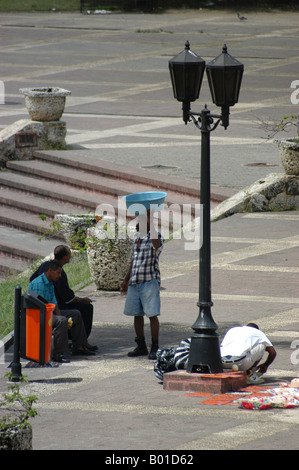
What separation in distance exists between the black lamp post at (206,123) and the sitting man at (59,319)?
5.23 feet

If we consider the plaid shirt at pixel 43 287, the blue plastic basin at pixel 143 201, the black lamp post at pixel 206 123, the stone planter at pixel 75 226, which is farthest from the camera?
the stone planter at pixel 75 226

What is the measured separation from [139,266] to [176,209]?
24.9 ft

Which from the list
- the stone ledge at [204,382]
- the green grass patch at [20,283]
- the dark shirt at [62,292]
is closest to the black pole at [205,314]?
the stone ledge at [204,382]

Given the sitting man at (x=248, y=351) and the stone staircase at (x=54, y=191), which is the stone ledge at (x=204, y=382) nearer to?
the sitting man at (x=248, y=351)

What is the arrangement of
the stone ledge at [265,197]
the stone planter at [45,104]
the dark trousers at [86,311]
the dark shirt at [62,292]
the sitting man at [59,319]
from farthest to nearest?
the stone planter at [45,104] < the stone ledge at [265,197] < the dark trousers at [86,311] < the dark shirt at [62,292] < the sitting man at [59,319]

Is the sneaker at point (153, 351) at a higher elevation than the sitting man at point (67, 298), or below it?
below

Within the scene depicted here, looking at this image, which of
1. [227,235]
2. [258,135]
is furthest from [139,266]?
[258,135]

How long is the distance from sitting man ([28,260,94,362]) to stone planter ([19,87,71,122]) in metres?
11.2

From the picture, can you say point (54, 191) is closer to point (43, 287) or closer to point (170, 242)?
point (170, 242)

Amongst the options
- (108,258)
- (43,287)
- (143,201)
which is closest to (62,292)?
(43,287)

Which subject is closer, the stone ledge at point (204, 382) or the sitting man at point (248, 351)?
the stone ledge at point (204, 382)

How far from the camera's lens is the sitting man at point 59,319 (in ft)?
36.9

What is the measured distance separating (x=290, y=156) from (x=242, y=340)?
29.6 ft
